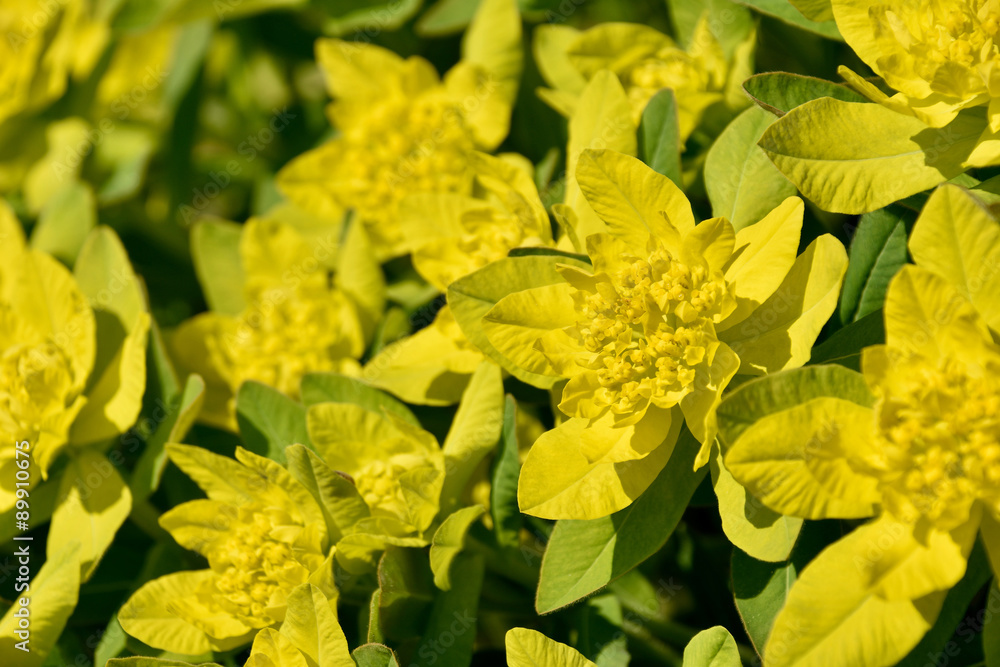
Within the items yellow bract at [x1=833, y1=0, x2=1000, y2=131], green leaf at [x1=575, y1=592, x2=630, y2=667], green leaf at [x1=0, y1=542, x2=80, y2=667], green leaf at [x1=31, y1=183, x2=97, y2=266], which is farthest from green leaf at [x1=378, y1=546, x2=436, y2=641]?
green leaf at [x1=31, y1=183, x2=97, y2=266]

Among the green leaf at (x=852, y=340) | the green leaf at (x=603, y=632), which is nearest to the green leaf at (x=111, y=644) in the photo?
the green leaf at (x=603, y=632)

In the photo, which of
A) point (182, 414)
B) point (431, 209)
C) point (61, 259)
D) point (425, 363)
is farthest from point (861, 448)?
point (61, 259)

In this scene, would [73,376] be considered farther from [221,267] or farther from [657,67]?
[657,67]

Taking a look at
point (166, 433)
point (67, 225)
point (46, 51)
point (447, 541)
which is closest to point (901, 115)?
point (447, 541)

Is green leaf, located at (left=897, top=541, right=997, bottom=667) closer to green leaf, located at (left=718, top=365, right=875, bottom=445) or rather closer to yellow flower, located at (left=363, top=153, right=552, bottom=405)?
green leaf, located at (left=718, top=365, right=875, bottom=445)

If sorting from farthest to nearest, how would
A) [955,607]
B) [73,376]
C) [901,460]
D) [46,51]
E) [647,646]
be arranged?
[46,51]
[73,376]
[647,646]
[955,607]
[901,460]

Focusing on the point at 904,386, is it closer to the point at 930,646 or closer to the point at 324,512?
the point at 930,646
